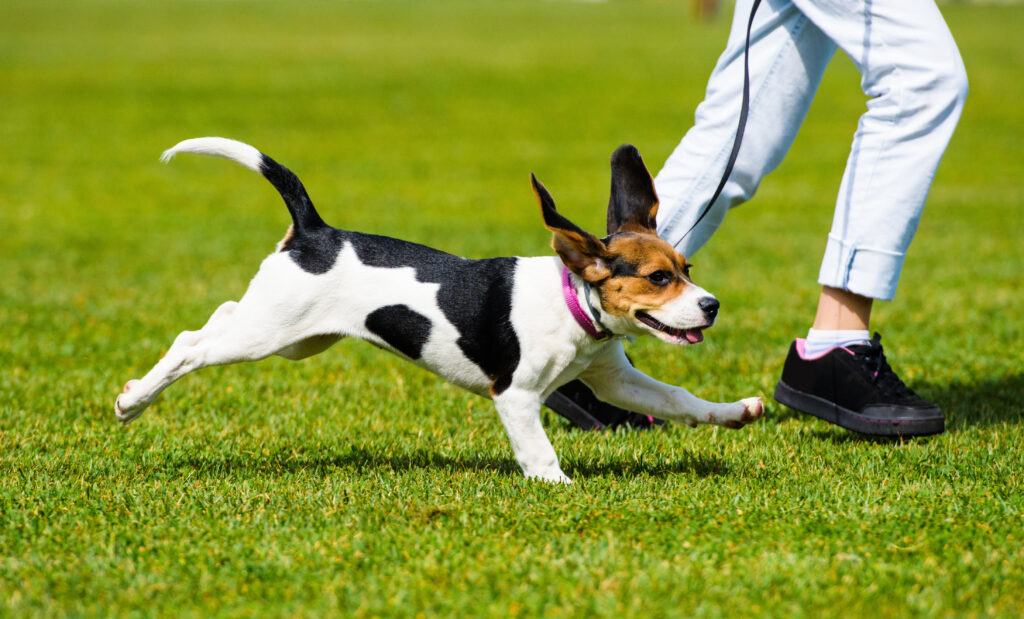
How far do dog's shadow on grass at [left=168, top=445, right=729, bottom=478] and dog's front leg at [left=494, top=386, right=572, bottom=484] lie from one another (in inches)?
8.5

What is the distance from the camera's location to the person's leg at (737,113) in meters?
4.77

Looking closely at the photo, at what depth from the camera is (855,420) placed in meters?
4.67

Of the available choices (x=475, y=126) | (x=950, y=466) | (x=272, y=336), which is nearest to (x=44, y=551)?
(x=272, y=336)

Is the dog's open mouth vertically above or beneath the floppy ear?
beneath

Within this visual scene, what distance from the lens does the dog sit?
3867 millimetres

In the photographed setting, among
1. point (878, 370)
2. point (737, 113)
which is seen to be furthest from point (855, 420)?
point (737, 113)

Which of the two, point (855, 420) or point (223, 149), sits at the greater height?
point (223, 149)

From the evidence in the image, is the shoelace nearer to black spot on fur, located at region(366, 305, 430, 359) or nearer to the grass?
the grass

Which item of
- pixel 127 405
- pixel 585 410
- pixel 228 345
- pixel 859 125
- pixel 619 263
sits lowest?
pixel 585 410

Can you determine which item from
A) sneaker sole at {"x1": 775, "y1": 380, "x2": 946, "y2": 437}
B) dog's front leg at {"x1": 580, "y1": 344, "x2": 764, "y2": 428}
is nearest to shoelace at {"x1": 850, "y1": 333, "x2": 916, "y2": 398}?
sneaker sole at {"x1": 775, "y1": 380, "x2": 946, "y2": 437}

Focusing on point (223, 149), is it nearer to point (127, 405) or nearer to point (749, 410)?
point (127, 405)

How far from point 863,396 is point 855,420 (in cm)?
11

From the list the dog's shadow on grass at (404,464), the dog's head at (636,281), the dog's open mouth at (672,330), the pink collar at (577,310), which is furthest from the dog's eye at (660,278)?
the dog's shadow on grass at (404,464)

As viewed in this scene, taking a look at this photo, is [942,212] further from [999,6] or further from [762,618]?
[999,6]
